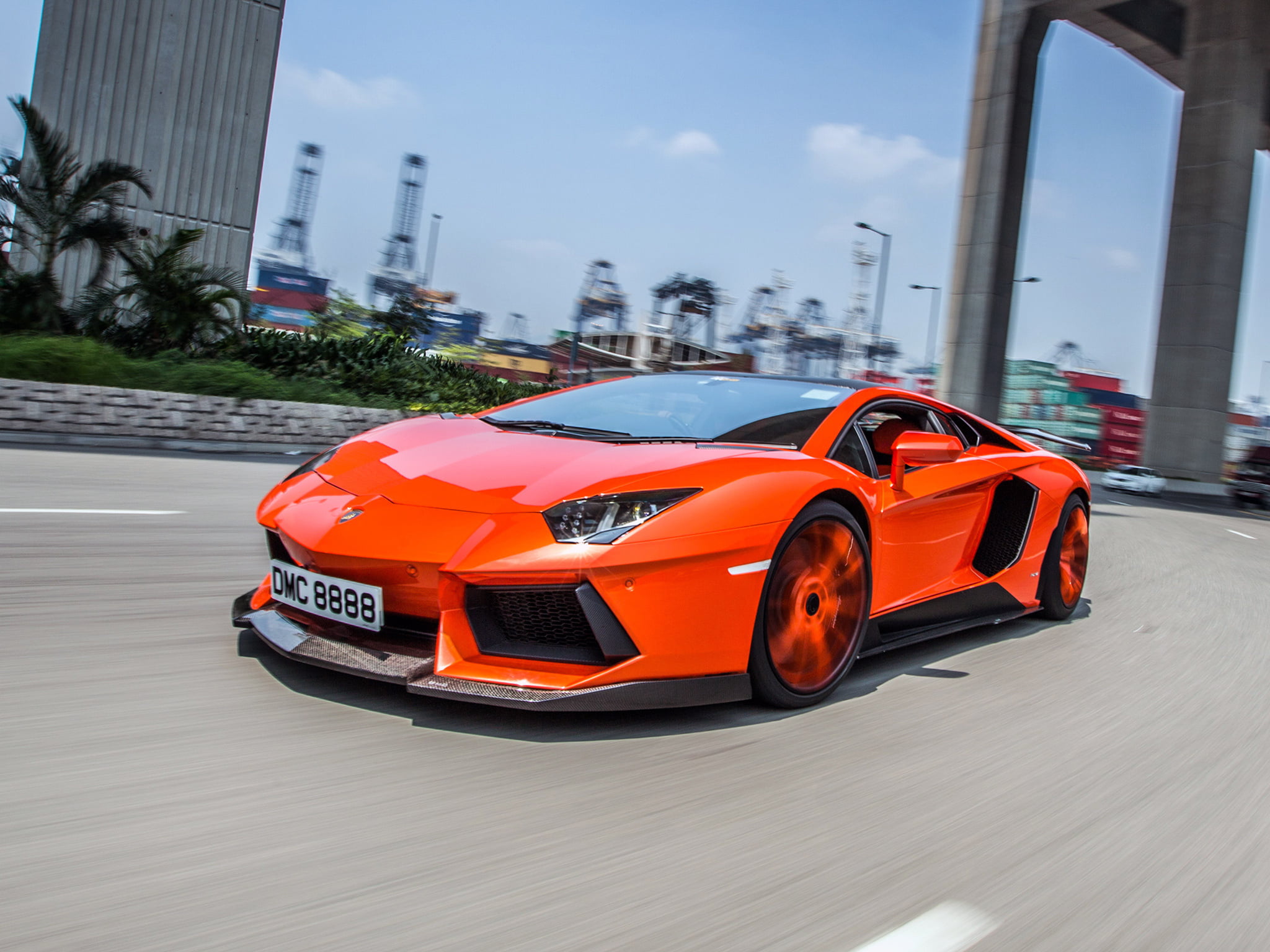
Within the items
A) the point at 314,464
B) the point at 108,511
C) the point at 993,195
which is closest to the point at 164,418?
the point at 108,511

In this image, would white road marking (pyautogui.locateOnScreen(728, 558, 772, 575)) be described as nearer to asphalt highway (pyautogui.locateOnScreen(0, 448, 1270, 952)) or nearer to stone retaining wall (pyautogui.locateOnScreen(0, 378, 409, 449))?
asphalt highway (pyautogui.locateOnScreen(0, 448, 1270, 952))

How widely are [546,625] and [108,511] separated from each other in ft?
13.2

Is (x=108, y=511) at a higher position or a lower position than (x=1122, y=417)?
higher

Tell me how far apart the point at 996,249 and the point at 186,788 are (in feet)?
136

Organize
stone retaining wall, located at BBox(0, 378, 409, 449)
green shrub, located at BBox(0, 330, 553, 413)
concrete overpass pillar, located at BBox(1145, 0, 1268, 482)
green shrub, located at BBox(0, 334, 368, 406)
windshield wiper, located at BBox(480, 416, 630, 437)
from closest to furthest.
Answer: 1. windshield wiper, located at BBox(480, 416, 630, 437)
2. stone retaining wall, located at BBox(0, 378, 409, 449)
3. green shrub, located at BBox(0, 334, 368, 406)
4. green shrub, located at BBox(0, 330, 553, 413)
5. concrete overpass pillar, located at BBox(1145, 0, 1268, 482)

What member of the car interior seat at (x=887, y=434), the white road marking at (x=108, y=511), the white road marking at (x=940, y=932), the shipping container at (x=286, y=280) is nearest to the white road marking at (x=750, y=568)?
the white road marking at (x=940, y=932)

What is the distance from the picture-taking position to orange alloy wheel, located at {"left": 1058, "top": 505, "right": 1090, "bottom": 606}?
5.17m

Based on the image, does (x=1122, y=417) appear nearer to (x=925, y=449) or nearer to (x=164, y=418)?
(x=164, y=418)

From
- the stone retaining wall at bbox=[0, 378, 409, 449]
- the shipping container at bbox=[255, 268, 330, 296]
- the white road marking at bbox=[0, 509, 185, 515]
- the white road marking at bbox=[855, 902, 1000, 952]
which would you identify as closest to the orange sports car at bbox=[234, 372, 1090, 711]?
the white road marking at bbox=[855, 902, 1000, 952]

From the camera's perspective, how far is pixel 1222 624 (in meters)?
5.66

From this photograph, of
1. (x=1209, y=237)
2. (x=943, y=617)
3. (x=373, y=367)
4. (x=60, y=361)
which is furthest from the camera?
(x=1209, y=237)

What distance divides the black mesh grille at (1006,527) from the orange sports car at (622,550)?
33 cm

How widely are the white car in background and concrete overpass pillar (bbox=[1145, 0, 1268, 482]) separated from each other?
3260mm

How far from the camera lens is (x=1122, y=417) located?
216 feet
